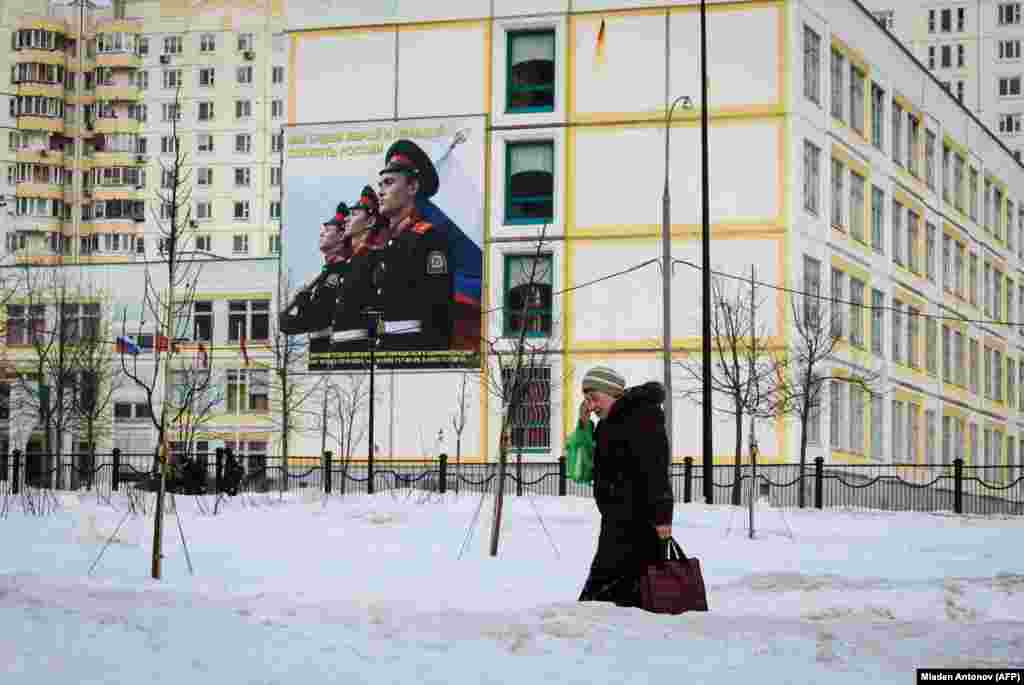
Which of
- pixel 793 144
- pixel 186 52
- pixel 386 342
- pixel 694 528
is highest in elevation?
pixel 186 52

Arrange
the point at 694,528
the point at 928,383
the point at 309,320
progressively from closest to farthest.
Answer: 1. the point at 694,528
2. the point at 309,320
3. the point at 928,383

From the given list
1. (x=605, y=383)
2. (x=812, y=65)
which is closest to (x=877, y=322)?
(x=812, y=65)

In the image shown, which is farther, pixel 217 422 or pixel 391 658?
pixel 217 422

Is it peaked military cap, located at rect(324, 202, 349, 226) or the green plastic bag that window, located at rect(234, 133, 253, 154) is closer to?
peaked military cap, located at rect(324, 202, 349, 226)

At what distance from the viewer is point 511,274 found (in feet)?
179

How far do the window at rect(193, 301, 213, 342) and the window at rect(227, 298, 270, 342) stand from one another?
2.19 ft

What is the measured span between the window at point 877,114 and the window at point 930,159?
214 inches

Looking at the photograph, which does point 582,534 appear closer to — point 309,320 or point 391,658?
point 391,658

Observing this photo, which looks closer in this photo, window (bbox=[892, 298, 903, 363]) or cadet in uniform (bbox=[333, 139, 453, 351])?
cadet in uniform (bbox=[333, 139, 453, 351])

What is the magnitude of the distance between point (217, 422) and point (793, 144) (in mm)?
25385

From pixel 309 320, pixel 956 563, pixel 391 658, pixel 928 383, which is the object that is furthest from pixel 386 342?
pixel 391 658

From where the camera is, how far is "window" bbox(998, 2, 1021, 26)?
368 feet

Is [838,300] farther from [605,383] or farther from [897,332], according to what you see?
[605,383]

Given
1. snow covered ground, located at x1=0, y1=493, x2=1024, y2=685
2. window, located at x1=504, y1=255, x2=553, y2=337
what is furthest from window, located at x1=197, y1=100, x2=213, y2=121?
snow covered ground, located at x1=0, y1=493, x2=1024, y2=685
